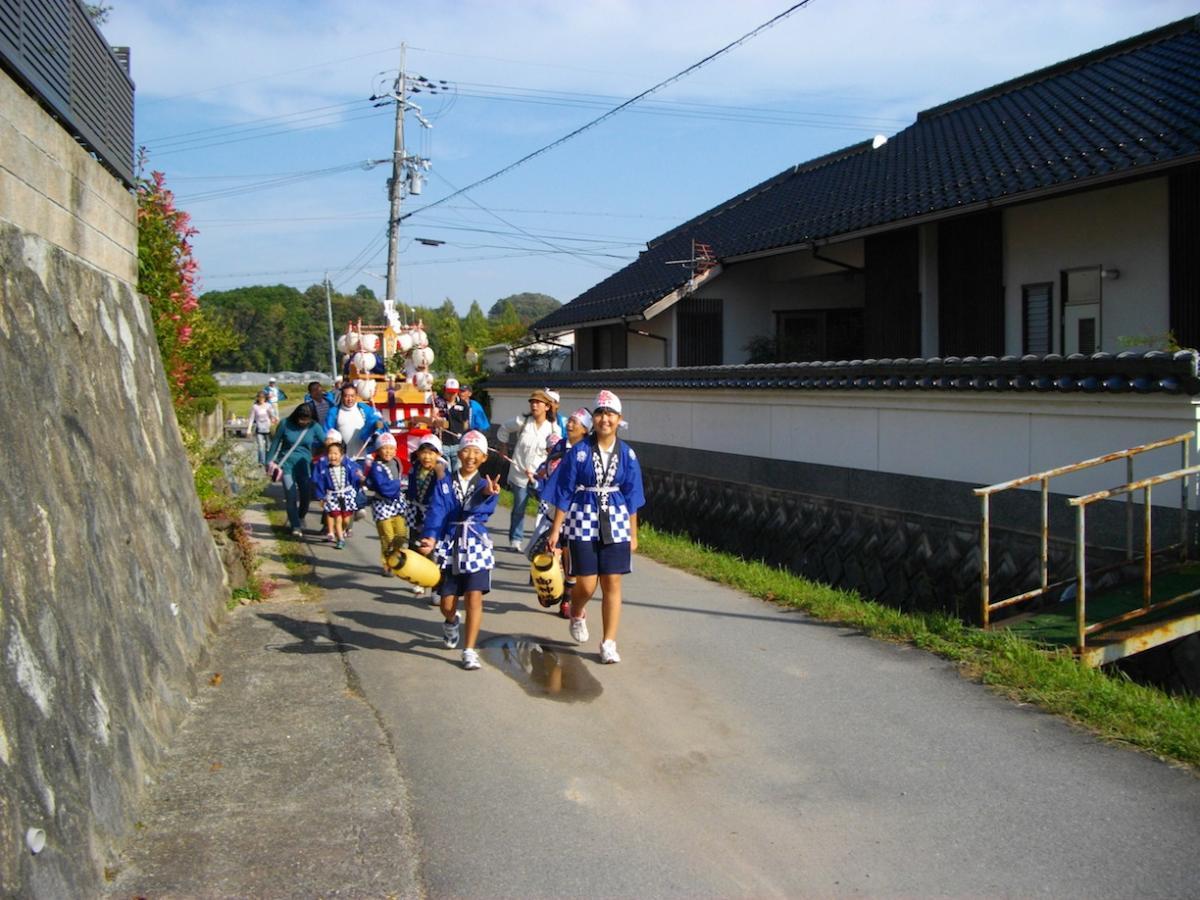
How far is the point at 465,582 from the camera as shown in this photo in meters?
7.39

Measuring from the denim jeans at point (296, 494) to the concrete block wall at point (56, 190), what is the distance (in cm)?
488

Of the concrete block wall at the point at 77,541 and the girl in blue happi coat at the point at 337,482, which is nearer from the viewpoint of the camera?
the concrete block wall at the point at 77,541

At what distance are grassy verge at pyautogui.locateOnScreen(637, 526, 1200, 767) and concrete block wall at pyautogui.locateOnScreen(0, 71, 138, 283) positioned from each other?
6.10m

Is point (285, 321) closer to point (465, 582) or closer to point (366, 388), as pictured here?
point (366, 388)

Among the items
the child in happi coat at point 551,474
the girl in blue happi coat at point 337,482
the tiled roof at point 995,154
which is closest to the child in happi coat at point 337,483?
the girl in blue happi coat at point 337,482

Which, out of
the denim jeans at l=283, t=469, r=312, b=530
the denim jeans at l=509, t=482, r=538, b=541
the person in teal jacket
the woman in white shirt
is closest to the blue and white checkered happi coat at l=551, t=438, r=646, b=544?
the denim jeans at l=509, t=482, r=538, b=541

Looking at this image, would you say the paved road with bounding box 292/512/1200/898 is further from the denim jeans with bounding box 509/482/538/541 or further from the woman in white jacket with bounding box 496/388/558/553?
the denim jeans with bounding box 509/482/538/541

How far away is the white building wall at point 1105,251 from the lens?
11.7 metres

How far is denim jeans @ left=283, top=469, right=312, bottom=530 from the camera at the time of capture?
13.5m

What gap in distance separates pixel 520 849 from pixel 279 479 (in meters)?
9.78

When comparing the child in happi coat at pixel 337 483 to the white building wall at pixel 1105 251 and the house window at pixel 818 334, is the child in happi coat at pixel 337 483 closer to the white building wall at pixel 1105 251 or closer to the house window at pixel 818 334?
the white building wall at pixel 1105 251

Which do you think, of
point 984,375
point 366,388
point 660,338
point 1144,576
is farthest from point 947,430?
point 660,338

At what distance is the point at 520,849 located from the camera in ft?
14.8

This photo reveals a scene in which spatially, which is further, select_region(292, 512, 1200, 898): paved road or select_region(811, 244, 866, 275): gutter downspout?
select_region(811, 244, 866, 275): gutter downspout
